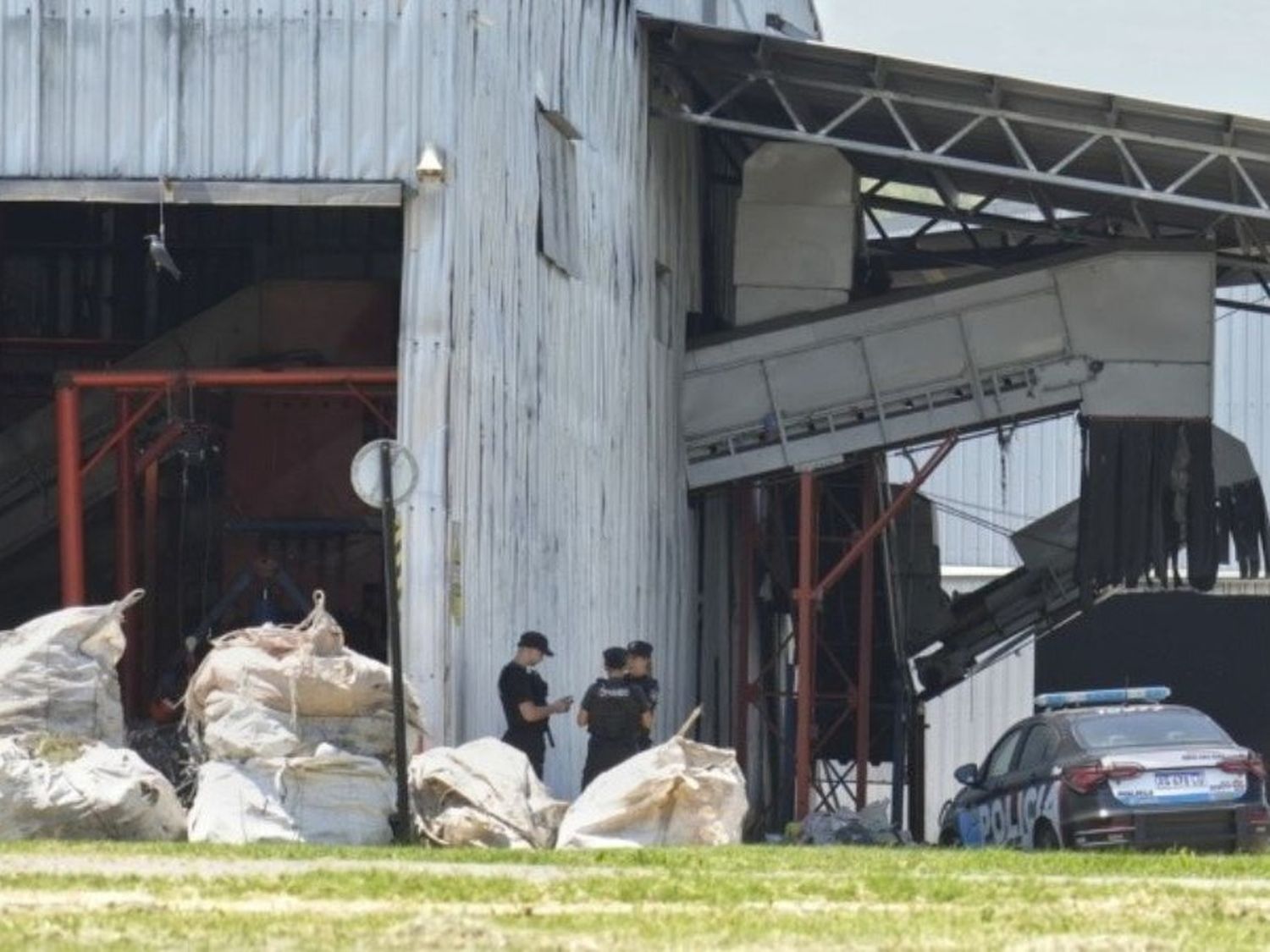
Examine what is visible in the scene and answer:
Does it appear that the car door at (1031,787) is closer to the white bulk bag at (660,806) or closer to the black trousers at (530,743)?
the white bulk bag at (660,806)

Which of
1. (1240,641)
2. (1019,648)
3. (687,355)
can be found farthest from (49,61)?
(1240,641)

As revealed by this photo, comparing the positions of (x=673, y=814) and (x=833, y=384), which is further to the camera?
(x=833, y=384)

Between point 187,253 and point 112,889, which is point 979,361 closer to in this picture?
point 187,253

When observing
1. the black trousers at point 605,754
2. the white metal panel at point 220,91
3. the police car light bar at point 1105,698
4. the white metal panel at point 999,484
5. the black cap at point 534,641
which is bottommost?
the black trousers at point 605,754

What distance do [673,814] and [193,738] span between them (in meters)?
3.37

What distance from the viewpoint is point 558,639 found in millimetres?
27016

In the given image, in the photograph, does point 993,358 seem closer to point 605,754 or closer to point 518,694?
point 605,754

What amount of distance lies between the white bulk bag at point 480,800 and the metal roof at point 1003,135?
423 inches

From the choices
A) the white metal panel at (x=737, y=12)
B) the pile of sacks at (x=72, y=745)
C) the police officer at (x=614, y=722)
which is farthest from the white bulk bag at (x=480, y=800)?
the white metal panel at (x=737, y=12)

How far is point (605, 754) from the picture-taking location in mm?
23781

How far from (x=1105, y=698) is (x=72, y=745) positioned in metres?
9.24

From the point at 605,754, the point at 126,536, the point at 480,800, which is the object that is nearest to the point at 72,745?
the point at 480,800

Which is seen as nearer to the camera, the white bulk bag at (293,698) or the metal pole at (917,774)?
the white bulk bag at (293,698)

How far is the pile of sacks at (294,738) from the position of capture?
21.1 m
